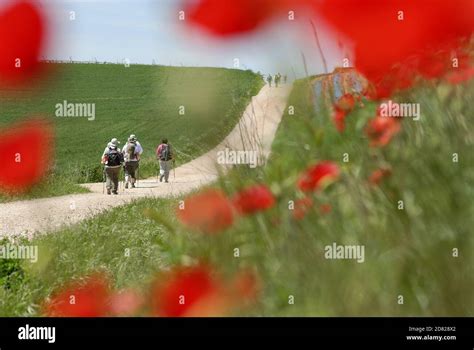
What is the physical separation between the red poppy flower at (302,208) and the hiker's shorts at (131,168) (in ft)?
2.29

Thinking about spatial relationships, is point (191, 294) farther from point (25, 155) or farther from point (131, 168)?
point (25, 155)

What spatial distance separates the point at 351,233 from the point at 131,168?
942mm

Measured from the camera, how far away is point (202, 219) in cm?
256

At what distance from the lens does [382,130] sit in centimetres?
243

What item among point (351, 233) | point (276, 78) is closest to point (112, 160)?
point (276, 78)

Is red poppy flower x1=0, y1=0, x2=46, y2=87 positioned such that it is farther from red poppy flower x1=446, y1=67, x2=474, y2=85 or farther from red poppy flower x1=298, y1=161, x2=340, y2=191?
red poppy flower x1=446, y1=67, x2=474, y2=85

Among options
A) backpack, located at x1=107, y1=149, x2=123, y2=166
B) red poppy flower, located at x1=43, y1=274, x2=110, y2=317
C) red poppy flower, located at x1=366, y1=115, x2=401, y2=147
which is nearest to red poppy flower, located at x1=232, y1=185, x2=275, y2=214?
red poppy flower, located at x1=366, y1=115, x2=401, y2=147

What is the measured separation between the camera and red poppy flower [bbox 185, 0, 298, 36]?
241 centimetres

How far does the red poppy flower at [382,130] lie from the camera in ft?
7.91

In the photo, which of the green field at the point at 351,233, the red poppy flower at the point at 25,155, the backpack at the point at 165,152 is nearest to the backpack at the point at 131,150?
the backpack at the point at 165,152

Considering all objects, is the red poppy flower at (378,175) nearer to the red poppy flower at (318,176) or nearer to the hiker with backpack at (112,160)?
the red poppy flower at (318,176)

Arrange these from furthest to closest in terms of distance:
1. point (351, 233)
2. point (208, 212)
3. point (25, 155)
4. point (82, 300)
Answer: point (25, 155) < point (82, 300) < point (208, 212) < point (351, 233)
